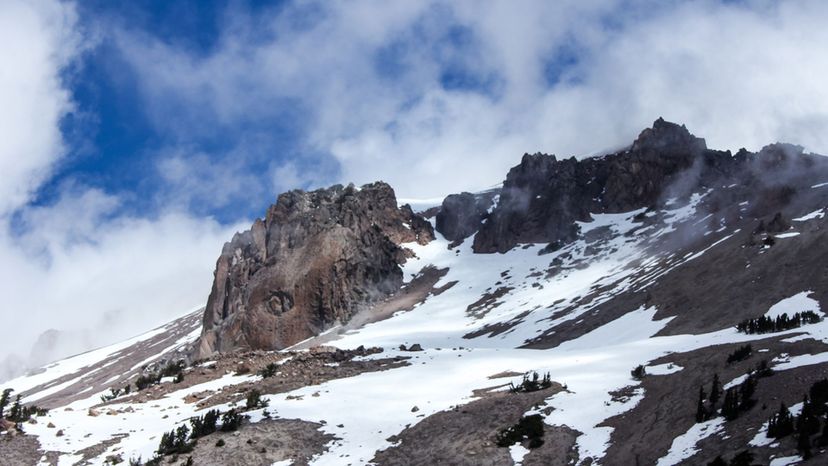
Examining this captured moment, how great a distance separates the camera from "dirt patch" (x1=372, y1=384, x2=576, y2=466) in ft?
81.1

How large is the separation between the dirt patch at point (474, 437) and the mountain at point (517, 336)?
123mm

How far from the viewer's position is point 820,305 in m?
43.1

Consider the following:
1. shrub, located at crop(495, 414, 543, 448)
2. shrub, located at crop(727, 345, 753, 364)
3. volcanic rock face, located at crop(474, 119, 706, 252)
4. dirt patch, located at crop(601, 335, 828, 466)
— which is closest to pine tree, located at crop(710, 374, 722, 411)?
dirt patch, located at crop(601, 335, 828, 466)

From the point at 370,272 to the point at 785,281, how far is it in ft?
260

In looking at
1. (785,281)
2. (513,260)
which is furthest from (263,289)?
(785,281)

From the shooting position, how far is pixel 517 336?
73.6 m

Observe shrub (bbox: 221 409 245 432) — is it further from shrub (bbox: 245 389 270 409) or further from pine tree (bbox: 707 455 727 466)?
pine tree (bbox: 707 455 727 466)

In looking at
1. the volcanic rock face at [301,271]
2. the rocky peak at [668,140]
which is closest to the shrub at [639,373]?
the volcanic rock face at [301,271]

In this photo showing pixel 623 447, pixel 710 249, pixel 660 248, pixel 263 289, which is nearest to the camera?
pixel 623 447

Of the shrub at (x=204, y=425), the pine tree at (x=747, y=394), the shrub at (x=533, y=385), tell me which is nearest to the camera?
the pine tree at (x=747, y=394)

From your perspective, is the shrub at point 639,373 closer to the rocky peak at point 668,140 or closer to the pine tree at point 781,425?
the pine tree at point 781,425

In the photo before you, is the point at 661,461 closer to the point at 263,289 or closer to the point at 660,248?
the point at 660,248

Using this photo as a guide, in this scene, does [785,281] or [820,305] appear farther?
[785,281]

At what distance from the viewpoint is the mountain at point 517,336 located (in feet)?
83.9
